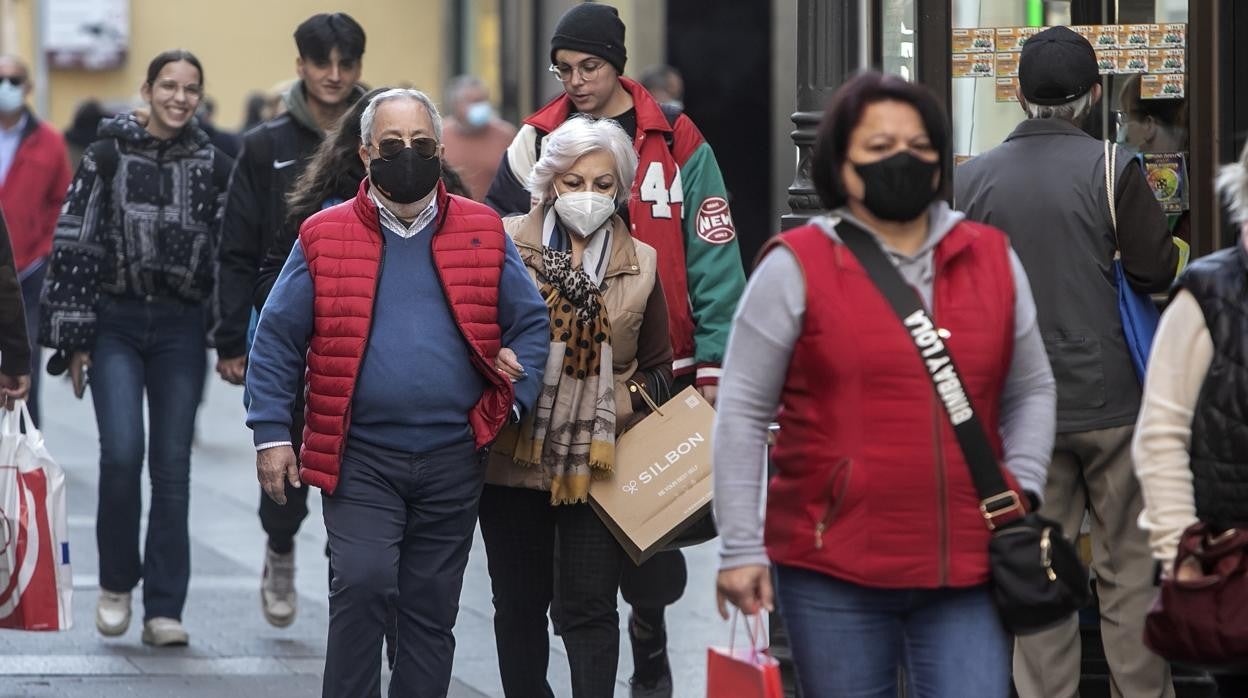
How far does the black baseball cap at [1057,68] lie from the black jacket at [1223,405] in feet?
5.17

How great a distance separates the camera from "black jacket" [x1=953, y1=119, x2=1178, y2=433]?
5.43m

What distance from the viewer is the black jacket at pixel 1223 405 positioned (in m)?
3.91

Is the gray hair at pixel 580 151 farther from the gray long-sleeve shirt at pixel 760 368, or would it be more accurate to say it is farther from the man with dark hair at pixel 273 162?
the gray long-sleeve shirt at pixel 760 368

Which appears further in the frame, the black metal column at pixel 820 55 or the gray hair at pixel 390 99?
the black metal column at pixel 820 55

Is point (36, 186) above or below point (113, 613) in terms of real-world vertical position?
above

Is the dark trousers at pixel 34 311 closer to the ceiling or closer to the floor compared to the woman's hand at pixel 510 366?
closer to the floor

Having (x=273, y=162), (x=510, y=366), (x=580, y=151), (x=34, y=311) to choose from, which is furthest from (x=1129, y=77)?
(x=34, y=311)

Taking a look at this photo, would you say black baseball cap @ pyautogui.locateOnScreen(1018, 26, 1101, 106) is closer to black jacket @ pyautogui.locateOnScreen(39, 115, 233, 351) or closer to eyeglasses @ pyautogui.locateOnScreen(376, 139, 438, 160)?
eyeglasses @ pyautogui.locateOnScreen(376, 139, 438, 160)

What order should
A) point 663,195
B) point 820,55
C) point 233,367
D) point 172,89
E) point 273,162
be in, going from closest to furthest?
point 820,55 → point 663,195 → point 273,162 → point 233,367 → point 172,89

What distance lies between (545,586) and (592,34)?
5.24 ft

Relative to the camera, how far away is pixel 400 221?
5.34 meters

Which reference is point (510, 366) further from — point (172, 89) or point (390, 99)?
point (172, 89)

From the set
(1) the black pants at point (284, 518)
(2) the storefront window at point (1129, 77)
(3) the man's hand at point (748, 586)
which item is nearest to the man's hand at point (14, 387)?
(1) the black pants at point (284, 518)

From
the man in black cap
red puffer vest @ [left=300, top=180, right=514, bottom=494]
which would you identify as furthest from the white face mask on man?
the man in black cap
